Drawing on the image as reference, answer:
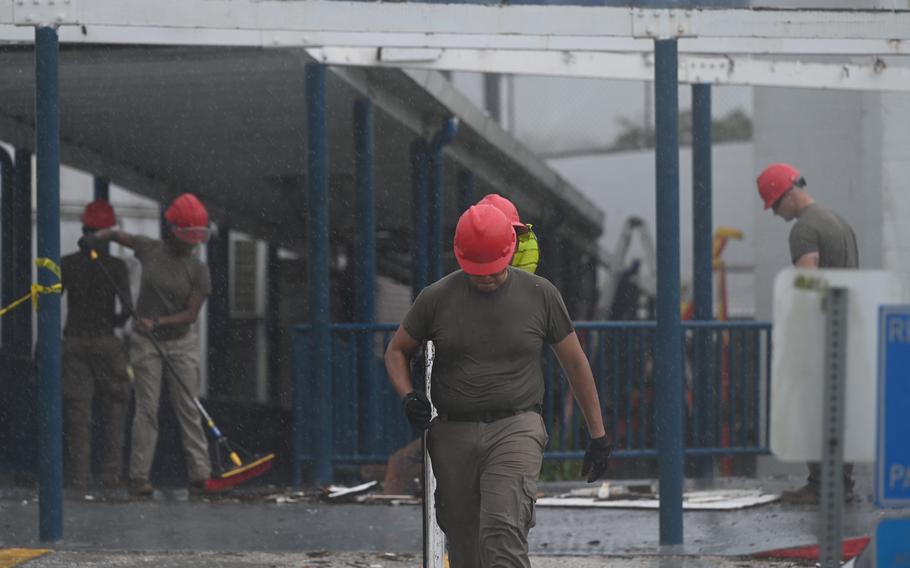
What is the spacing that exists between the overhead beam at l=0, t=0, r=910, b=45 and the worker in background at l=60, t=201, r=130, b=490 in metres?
3.42

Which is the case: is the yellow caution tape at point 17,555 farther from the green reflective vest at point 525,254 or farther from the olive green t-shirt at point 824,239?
the olive green t-shirt at point 824,239

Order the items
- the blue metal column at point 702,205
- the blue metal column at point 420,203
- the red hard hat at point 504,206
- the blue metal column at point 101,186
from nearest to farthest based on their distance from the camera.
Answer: the red hard hat at point 504,206 < the blue metal column at point 702,205 < the blue metal column at point 420,203 < the blue metal column at point 101,186

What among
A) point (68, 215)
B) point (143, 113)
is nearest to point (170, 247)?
point (143, 113)

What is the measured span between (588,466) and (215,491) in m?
4.84

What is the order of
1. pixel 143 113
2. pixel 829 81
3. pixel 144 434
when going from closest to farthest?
pixel 144 434 → pixel 829 81 → pixel 143 113

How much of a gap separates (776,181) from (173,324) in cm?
404

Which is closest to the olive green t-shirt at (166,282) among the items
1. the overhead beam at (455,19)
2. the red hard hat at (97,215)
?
the red hard hat at (97,215)

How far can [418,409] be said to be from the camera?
19.8ft

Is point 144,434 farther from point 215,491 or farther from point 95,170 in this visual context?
point 95,170

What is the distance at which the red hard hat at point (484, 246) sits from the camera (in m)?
6.02

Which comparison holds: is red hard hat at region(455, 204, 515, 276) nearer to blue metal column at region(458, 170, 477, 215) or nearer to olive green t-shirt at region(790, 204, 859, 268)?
olive green t-shirt at region(790, 204, 859, 268)

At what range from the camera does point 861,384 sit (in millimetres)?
4270

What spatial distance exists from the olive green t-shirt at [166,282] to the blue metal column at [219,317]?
26.5 feet

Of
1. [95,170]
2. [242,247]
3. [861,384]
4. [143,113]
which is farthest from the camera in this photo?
[242,247]
